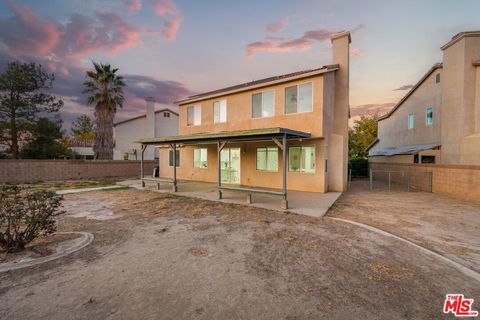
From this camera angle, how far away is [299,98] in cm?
1141

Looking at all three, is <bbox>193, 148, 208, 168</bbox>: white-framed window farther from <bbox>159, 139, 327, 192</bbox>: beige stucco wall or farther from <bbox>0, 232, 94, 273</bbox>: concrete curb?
<bbox>0, 232, 94, 273</bbox>: concrete curb

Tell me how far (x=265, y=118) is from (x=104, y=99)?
750 inches

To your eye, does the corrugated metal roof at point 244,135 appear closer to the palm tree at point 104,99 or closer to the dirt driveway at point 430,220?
→ the dirt driveway at point 430,220

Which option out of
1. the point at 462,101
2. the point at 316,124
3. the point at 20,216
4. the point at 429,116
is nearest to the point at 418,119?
the point at 429,116

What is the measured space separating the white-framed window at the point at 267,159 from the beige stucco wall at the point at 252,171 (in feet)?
0.78

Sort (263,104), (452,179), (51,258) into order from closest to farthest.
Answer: (51,258)
(452,179)
(263,104)

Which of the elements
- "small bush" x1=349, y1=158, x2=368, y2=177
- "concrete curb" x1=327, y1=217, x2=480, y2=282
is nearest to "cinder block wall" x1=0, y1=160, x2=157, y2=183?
"concrete curb" x1=327, y1=217, x2=480, y2=282

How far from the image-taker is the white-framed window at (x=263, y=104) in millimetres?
12344

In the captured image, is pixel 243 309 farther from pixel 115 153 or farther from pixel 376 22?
pixel 115 153

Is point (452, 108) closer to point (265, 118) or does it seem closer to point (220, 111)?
point (265, 118)

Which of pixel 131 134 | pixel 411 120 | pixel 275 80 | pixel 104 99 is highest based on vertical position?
pixel 104 99

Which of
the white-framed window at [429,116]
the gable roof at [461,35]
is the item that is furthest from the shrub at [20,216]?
the white-framed window at [429,116]

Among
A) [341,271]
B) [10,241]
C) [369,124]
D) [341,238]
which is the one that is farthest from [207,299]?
[369,124]

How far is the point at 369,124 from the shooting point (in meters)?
39.3
